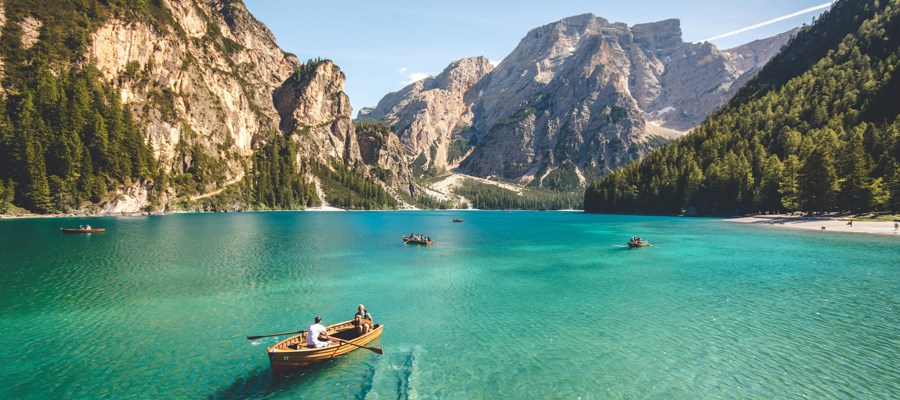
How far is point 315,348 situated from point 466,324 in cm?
1342

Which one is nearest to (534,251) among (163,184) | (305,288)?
(305,288)

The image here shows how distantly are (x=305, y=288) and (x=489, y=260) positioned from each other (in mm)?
32669

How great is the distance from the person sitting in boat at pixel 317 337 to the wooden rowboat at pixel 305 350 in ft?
1.05

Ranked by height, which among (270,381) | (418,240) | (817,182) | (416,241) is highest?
(817,182)

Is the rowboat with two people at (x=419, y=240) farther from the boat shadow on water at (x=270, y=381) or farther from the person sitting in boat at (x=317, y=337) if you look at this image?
the boat shadow on water at (x=270, y=381)

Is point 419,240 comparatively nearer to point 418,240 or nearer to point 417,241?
point 418,240

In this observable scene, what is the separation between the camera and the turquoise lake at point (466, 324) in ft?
72.5

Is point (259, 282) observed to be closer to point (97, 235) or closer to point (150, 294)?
point (150, 294)

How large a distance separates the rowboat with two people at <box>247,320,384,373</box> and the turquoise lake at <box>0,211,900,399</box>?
26.1 inches

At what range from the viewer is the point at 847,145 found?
118 meters

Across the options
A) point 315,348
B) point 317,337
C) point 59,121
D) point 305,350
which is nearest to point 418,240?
point 317,337

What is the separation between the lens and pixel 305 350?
942 inches

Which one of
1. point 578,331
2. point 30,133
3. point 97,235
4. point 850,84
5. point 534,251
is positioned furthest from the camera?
point 850,84

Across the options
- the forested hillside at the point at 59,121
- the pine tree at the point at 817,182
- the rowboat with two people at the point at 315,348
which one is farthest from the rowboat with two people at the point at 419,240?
the forested hillside at the point at 59,121
